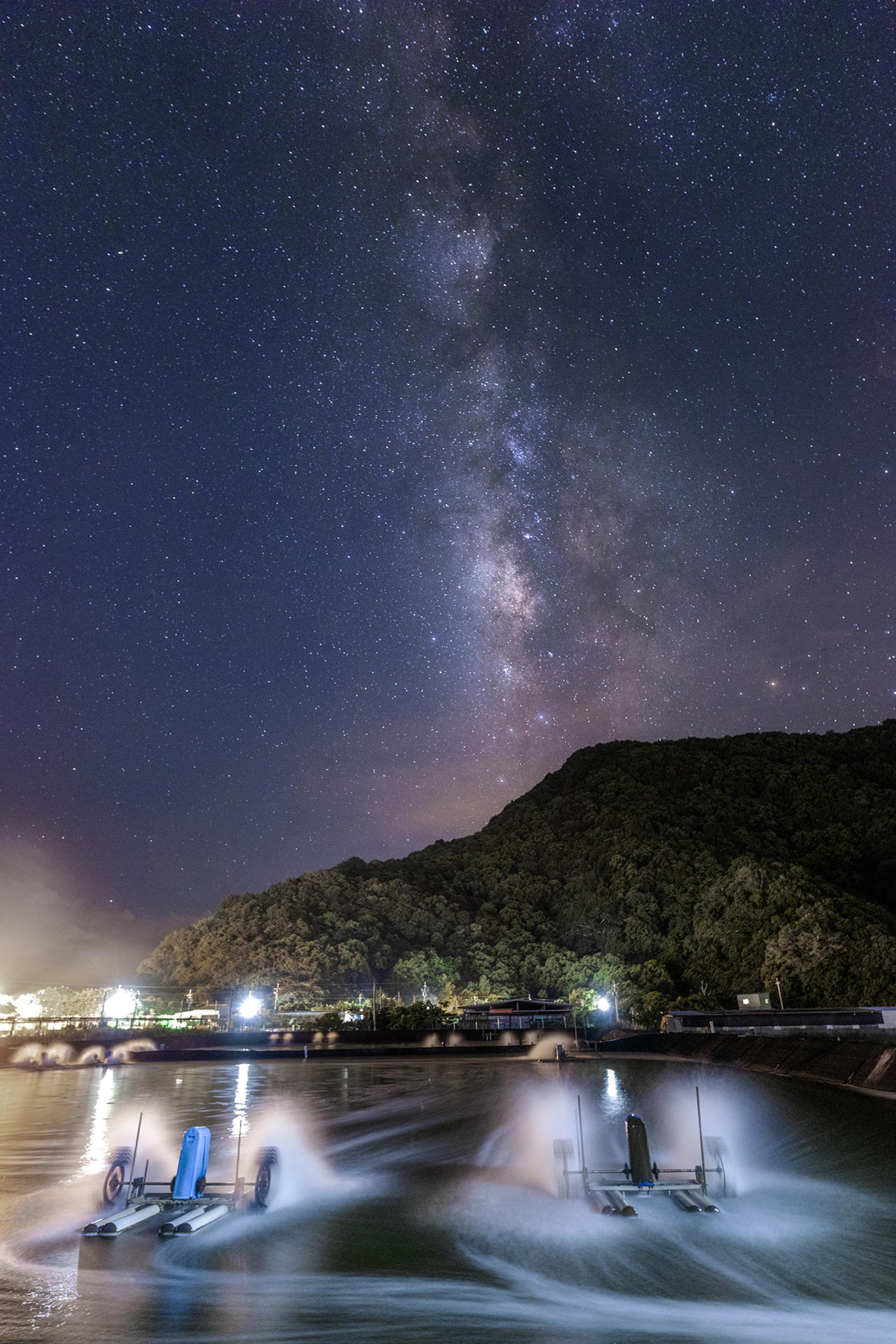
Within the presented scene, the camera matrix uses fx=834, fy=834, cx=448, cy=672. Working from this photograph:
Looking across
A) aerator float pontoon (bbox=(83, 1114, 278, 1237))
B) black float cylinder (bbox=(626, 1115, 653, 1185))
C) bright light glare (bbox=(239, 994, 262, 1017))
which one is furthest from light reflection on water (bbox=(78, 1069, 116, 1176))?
bright light glare (bbox=(239, 994, 262, 1017))

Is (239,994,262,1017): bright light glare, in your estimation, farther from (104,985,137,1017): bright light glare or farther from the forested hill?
the forested hill

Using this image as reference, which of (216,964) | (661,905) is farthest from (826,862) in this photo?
(216,964)

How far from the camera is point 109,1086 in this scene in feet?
121

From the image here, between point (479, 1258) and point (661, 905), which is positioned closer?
point (479, 1258)

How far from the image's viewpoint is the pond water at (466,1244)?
7977 millimetres

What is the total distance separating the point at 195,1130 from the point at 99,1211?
1697 millimetres

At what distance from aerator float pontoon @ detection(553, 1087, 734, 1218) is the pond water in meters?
0.21

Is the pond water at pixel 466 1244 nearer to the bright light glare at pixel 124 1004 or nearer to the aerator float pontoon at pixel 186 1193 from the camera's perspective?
the aerator float pontoon at pixel 186 1193

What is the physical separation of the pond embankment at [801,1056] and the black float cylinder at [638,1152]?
15.8 m

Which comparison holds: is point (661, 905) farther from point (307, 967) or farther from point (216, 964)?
point (216, 964)

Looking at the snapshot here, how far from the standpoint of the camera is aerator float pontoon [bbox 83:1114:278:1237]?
11.4 metres

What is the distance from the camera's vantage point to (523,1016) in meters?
78.3

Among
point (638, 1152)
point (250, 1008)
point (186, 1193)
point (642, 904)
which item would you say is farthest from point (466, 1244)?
point (642, 904)

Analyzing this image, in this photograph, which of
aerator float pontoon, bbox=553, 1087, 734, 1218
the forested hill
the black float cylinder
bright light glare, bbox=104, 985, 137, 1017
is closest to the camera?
aerator float pontoon, bbox=553, 1087, 734, 1218
